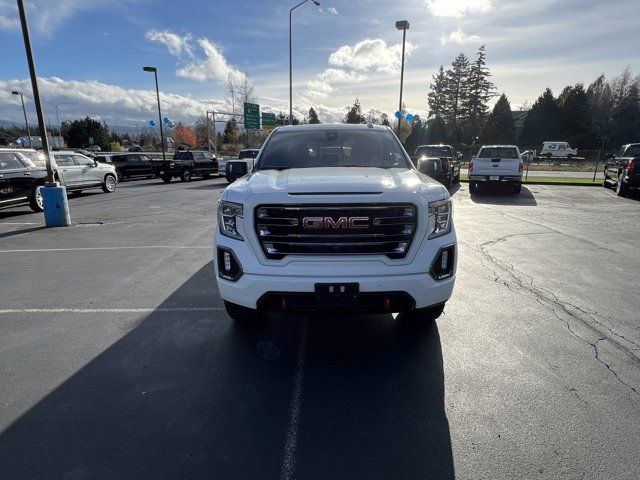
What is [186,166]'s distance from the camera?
25.0 meters

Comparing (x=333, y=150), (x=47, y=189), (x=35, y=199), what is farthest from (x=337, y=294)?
(x=35, y=199)

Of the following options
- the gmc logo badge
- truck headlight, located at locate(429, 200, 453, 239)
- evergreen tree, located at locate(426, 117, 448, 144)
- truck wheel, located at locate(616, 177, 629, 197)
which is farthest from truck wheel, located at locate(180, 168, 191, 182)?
evergreen tree, located at locate(426, 117, 448, 144)

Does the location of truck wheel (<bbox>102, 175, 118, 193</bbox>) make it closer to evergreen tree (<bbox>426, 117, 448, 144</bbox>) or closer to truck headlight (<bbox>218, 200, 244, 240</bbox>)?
truck headlight (<bbox>218, 200, 244, 240</bbox>)

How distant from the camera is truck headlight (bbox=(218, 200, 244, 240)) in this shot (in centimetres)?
331

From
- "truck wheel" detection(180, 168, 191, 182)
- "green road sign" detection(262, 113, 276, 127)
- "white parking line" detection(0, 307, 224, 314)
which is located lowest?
"truck wheel" detection(180, 168, 191, 182)

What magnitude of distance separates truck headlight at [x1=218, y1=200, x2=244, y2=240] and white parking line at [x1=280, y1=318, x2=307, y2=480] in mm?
1177

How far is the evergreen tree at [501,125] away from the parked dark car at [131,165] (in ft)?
182

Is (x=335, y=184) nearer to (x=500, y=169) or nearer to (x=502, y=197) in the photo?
(x=502, y=197)

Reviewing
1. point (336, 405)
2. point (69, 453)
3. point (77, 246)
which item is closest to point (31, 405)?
point (69, 453)

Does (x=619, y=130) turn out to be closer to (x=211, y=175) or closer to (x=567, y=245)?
(x=211, y=175)

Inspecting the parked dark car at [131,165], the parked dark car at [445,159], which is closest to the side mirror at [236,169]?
the parked dark car at [445,159]

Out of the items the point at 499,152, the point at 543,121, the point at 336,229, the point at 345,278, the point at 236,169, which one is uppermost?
the point at 543,121

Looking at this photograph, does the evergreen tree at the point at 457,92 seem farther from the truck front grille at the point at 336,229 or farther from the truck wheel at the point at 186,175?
the truck front grille at the point at 336,229

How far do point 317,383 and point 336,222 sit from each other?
125 centimetres
